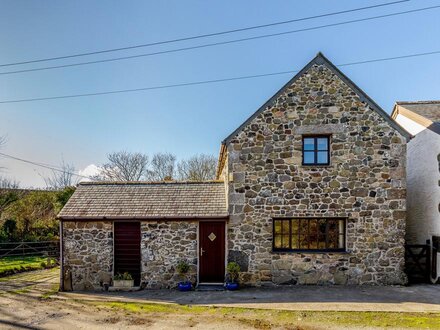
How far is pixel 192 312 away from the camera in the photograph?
915cm

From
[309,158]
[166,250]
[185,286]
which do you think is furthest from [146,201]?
[309,158]

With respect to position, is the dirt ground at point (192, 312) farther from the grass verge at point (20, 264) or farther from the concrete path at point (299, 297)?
the grass verge at point (20, 264)

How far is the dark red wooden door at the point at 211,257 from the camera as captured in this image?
39.5ft

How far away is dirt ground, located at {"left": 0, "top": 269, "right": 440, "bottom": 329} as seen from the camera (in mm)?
8148

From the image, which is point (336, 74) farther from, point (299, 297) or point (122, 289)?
point (122, 289)

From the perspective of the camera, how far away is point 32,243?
67.1 feet

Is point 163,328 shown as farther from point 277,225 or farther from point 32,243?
point 32,243

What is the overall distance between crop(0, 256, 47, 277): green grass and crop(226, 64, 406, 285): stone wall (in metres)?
11.4

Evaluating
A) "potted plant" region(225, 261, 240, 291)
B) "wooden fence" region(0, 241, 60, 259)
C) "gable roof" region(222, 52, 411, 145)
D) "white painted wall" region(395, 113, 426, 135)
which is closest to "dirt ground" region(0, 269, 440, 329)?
"potted plant" region(225, 261, 240, 291)

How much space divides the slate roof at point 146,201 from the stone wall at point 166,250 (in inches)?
17.0

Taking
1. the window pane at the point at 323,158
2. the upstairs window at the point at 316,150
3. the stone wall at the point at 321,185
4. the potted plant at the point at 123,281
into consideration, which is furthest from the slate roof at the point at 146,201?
the window pane at the point at 323,158

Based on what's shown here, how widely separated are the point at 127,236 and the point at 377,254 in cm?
941

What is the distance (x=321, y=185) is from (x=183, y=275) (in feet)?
20.3

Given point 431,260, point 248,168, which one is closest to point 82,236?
point 248,168
